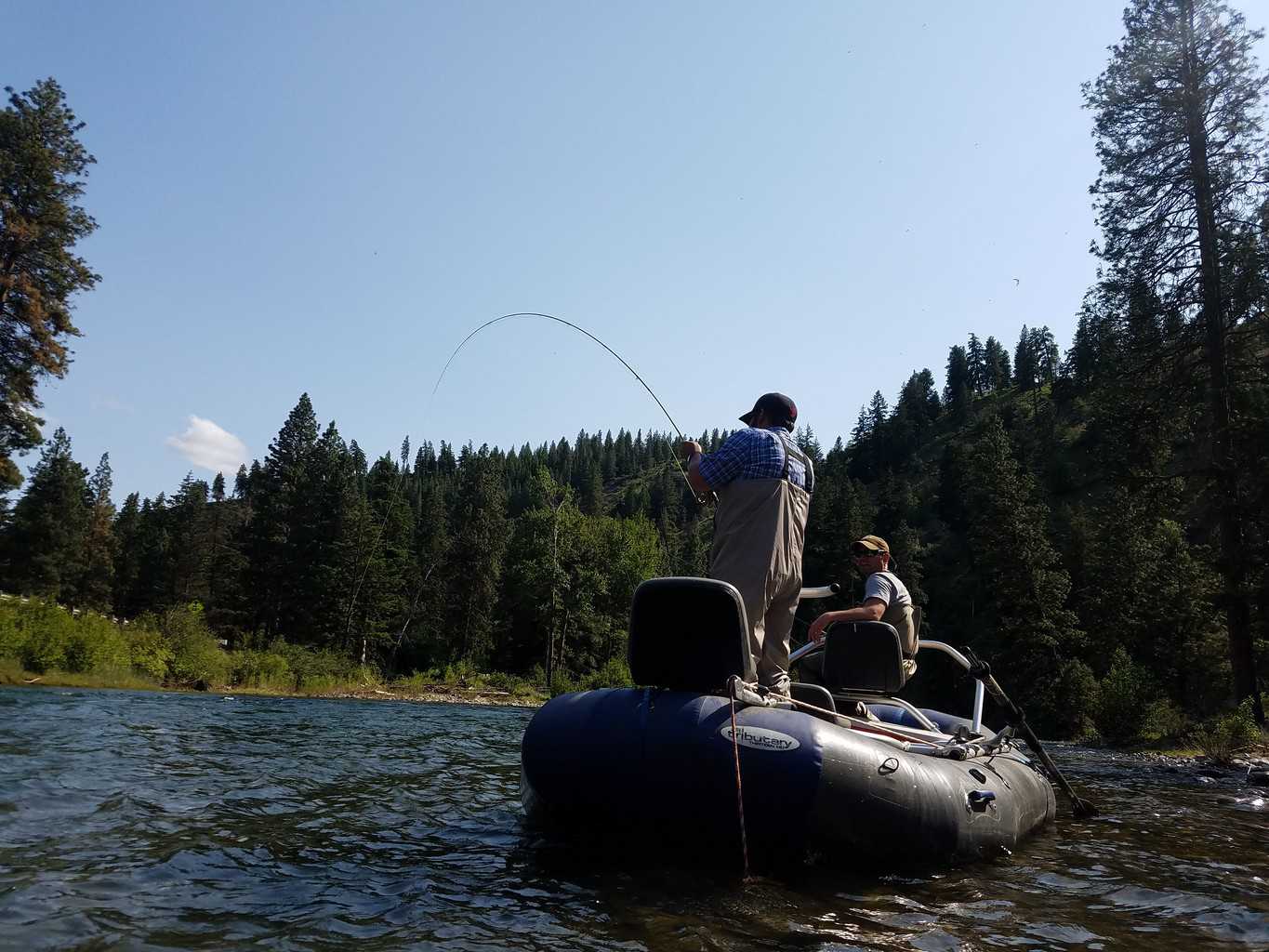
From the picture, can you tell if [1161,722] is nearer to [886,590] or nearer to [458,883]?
[886,590]

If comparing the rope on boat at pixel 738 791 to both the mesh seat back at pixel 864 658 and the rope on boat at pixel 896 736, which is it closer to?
the rope on boat at pixel 896 736

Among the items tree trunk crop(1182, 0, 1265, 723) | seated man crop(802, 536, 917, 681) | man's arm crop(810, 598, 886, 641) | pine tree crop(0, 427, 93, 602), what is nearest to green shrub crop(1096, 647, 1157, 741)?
tree trunk crop(1182, 0, 1265, 723)

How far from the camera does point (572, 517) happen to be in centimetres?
6444

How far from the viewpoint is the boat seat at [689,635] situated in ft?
16.0

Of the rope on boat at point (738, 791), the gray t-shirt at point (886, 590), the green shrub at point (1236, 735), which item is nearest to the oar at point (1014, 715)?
the gray t-shirt at point (886, 590)

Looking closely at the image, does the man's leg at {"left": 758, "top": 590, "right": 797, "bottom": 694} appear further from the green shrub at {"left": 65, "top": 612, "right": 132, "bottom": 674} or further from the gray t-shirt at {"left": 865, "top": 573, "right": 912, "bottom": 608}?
the green shrub at {"left": 65, "top": 612, "right": 132, "bottom": 674}

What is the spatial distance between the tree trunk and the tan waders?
15790mm

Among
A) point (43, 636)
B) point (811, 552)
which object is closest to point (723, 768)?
point (43, 636)

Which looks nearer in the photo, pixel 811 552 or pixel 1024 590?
pixel 1024 590

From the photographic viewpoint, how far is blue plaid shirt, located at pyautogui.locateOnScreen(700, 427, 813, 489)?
564 centimetres

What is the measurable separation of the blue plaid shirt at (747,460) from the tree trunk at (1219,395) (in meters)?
16.1

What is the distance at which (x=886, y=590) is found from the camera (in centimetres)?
A: 680

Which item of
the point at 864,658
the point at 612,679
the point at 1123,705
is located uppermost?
the point at 864,658

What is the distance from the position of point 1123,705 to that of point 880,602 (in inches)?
878
